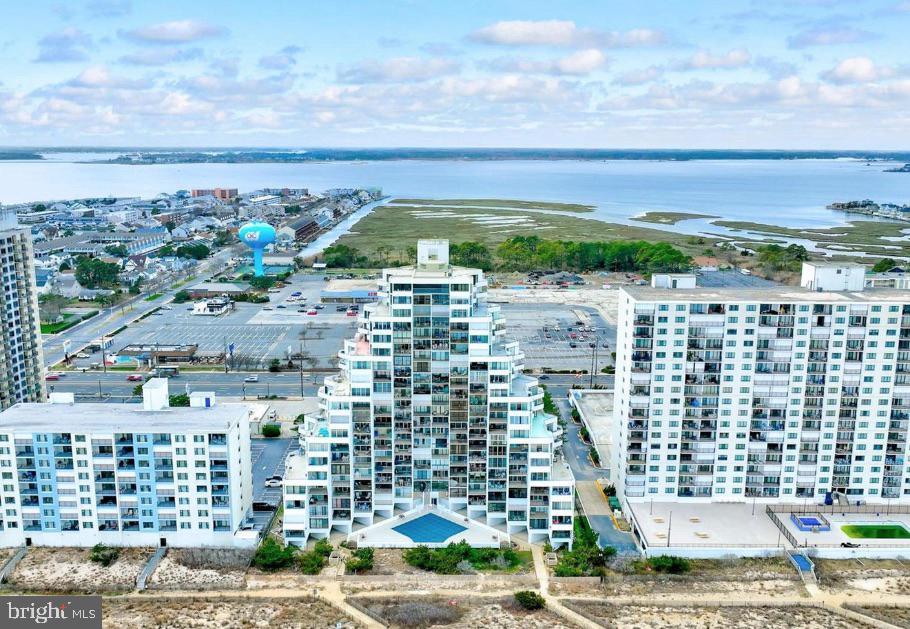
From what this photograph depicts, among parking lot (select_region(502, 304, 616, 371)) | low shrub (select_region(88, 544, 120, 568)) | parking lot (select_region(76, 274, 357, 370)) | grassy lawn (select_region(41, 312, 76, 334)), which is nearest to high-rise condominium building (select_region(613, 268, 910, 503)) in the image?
low shrub (select_region(88, 544, 120, 568))

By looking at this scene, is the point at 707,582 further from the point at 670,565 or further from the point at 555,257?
the point at 555,257

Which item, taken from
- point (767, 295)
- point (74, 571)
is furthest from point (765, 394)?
point (74, 571)

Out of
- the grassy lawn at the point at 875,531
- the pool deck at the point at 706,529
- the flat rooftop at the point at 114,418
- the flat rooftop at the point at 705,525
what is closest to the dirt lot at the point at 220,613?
the flat rooftop at the point at 114,418

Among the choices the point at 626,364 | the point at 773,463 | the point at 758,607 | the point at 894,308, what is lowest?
the point at 758,607

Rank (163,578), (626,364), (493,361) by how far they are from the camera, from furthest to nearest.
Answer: (626,364)
(493,361)
(163,578)

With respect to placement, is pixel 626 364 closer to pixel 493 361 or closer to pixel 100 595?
pixel 493 361

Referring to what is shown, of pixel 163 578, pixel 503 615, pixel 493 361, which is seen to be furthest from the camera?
pixel 493 361

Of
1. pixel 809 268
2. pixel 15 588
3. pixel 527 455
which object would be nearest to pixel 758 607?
pixel 527 455
